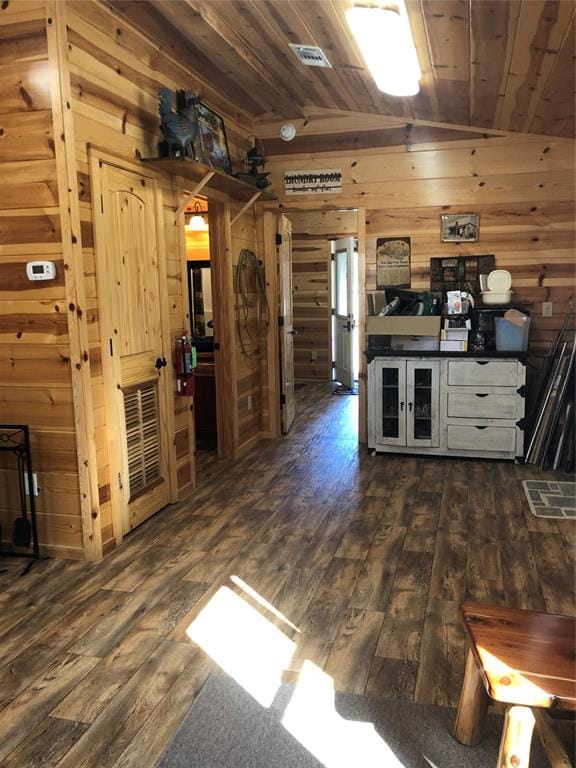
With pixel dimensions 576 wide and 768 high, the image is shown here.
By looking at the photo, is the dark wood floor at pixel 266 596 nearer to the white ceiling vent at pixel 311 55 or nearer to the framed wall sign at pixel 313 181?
the framed wall sign at pixel 313 181

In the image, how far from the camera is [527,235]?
514 centimetres

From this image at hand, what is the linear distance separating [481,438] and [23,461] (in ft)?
11.2

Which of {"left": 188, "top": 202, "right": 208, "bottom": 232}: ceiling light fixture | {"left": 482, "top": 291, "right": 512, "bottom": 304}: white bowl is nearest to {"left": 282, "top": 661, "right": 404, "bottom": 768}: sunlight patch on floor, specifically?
{"left": 482, "top": 291, "right": 512, "bottom": 304}: white bowl

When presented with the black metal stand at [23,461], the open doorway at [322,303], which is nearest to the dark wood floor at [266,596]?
the black metal stand at [23,461]

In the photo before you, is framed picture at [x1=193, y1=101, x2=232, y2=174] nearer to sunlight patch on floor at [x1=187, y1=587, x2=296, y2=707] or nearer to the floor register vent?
the floor register vent

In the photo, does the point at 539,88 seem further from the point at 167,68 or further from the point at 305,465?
the point at 305,465

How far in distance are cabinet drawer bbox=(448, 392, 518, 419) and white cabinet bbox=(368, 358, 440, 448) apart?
13 cm

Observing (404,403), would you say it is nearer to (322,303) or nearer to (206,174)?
(206,174)

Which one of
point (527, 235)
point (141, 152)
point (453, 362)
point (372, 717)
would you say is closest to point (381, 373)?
point (453, 362)

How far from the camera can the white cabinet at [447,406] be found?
16.3 ft

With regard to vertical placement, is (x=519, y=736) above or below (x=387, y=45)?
below

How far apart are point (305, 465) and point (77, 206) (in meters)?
2.74

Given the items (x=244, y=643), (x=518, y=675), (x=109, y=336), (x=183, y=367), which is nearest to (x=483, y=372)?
(x=183, y=367)

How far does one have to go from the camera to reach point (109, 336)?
3.41 m
